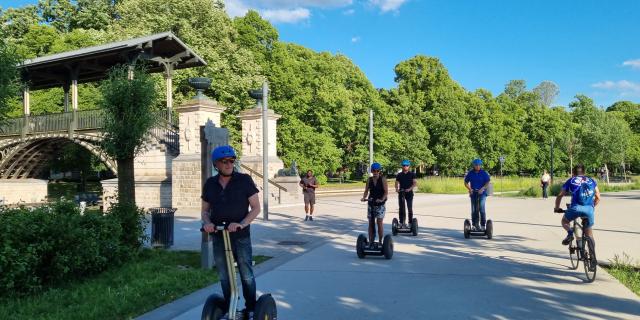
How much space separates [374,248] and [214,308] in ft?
15.9

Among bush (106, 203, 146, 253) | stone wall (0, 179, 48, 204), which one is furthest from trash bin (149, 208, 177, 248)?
stone wall (0, 179, 48, 204)

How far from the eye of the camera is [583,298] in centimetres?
599

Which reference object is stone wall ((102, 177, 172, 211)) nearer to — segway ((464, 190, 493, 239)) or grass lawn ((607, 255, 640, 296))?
segway ((464, 190, 493, 239))

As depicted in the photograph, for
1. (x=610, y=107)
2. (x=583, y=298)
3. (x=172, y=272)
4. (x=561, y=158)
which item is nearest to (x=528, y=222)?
(x=583, y=298)

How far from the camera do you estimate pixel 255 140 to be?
2473 centimetres

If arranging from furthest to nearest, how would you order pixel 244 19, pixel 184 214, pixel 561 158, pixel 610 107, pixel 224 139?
pixel 610 107 → pixel 561 158 → pixel 244 19 → pixel 184 214 → pixel 224 139

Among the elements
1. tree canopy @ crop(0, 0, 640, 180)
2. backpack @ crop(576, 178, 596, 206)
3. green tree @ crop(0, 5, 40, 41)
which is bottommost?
backpack @ crop(576, 178, 596, 206)

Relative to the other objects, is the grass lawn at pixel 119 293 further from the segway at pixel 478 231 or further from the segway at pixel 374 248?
the segway at pixel 478 231

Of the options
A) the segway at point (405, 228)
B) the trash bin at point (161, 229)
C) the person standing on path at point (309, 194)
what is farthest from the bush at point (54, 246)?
the person standing on path at point (309, 194)

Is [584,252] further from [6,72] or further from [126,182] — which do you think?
[6,72]

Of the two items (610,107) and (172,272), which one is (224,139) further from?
(610,107)

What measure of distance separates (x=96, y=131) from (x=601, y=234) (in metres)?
24.0

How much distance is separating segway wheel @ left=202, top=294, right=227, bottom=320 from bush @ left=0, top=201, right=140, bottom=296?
8.94 feet

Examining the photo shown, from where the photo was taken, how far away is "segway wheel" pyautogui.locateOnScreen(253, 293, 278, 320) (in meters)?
4.36
